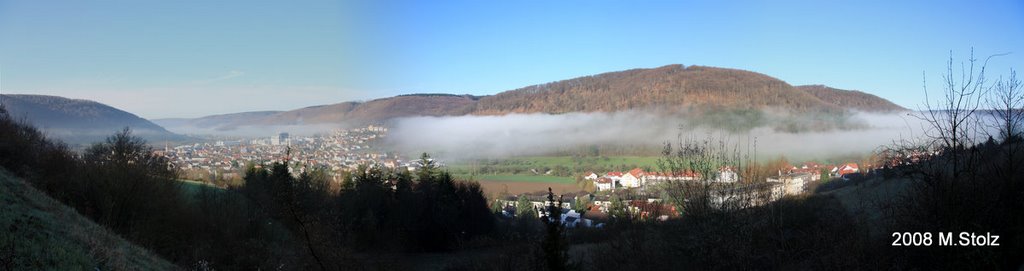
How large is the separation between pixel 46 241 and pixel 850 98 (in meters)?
61.9

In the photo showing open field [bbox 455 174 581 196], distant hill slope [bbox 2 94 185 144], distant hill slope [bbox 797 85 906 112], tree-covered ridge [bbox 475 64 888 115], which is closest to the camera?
distant hill slope [bbox 2 94 185 144]

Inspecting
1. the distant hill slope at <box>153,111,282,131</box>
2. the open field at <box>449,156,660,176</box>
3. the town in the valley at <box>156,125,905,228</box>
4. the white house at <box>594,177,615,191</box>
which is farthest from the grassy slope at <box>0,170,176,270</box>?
the distant hill slope at <box>153,111,282,131</box>

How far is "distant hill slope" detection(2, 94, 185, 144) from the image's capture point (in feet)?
92.8

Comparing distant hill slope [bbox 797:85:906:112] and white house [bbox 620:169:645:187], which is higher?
distant hill slope [bbox 797:85:906:112]

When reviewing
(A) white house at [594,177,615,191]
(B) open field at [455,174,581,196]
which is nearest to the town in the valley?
(A) white house at [594,177,615,191]

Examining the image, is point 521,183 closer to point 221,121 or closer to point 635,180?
point 635,180

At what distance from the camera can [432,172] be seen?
2972 centimetres

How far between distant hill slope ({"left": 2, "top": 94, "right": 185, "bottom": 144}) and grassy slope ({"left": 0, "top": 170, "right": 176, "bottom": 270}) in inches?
795

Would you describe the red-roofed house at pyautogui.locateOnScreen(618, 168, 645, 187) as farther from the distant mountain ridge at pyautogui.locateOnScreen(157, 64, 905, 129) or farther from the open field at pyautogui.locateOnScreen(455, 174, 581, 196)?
the distant mountain ridge at pyautogui.locateOnScreen(157, 64, 905, 129)

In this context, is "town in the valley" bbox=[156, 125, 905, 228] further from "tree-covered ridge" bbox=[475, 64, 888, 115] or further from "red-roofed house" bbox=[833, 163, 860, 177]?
"tree-covered ridge" bbox=[475, 64, 888, 115]

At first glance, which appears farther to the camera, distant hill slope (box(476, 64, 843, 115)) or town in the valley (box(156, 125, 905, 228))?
distant hill slope (box(476, 64, 843, 115))

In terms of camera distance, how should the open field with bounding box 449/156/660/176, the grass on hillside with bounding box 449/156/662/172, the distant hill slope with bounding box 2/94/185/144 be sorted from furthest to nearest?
the open field with bounding box 449/156/660/176 → the grass on hillside with bounding box 449/156/662/172 → the distant hill slope with bounding box 2/94/185/144

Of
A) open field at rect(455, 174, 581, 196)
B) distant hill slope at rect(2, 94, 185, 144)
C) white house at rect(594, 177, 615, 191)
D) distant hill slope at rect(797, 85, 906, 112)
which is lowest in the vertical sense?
open field at rect(455, 174, 581, 196)

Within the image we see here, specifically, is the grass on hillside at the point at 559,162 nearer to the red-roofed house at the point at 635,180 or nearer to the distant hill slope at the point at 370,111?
the distant hill slope at the point at 370,111
